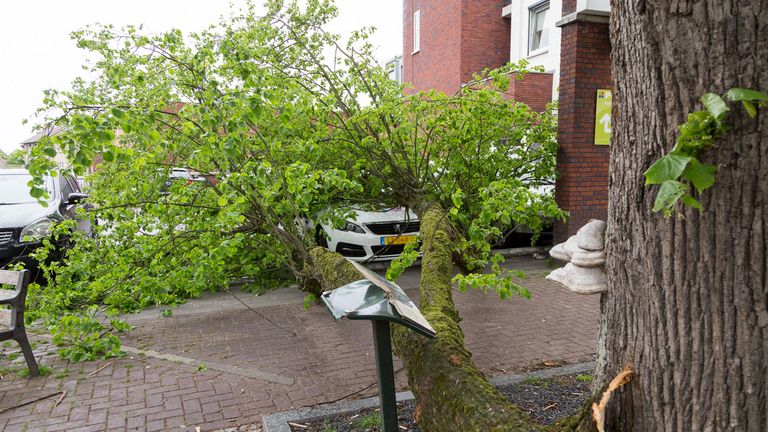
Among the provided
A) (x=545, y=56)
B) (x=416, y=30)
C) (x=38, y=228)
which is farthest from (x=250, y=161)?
(x=416, y=30)

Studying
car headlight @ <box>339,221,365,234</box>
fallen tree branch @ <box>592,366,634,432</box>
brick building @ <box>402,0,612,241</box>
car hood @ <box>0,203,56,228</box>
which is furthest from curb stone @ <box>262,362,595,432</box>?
car hood @ <box>0,203,56,228</box>

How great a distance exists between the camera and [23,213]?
834 centimetres

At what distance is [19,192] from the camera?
29.8 ft

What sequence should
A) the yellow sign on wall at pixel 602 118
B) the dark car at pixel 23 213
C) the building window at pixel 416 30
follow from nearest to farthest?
the dark car at pixel 23 213
the yellow sign on wall at pixel 602 118
the building window at pixel 416 30

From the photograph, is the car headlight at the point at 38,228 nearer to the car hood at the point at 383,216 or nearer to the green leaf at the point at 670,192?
the car hood at the point at 383,216

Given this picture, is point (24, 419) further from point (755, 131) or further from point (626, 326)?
point (755, 131)

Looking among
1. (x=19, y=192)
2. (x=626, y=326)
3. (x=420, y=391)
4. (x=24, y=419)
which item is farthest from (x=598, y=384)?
(x=19, y=192)

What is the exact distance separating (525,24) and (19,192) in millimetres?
15224

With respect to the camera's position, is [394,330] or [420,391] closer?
[420,391]

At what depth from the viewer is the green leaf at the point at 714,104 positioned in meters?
1.42

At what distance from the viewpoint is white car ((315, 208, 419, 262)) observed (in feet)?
28.2

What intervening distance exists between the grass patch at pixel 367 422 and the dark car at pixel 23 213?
5.37 metres

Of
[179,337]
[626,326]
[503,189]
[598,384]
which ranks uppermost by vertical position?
[503,189]

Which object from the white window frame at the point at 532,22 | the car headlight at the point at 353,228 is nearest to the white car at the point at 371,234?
the car headlight at the point at 353,228
